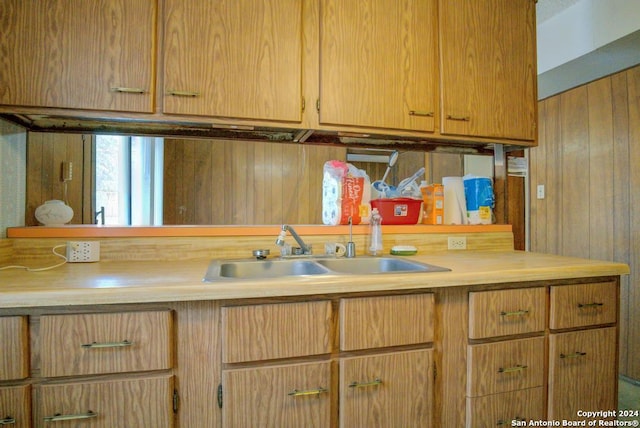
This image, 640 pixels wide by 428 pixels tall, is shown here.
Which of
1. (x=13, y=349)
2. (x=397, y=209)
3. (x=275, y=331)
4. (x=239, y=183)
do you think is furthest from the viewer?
(x=239, y=183)

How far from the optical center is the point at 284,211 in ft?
9.35

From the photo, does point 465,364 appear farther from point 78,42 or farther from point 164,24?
point 78,42

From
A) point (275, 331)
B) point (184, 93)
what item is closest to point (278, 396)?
point (275, 331)

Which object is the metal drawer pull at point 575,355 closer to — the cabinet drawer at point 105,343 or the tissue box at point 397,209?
the tissue box at point 397,209

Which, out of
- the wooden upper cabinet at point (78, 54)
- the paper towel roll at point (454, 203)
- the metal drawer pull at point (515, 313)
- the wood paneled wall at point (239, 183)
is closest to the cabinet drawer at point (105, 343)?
the wooden upper cabinet at point (78, 54)

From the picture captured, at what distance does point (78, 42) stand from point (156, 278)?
0.90 m

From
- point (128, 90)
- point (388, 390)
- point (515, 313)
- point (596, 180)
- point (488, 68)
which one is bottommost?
point (388, 390)

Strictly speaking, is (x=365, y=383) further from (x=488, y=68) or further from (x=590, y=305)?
(x=488, y=68)

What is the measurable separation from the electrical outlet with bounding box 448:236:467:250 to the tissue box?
224 millimetres

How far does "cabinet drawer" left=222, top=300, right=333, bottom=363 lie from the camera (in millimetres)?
904

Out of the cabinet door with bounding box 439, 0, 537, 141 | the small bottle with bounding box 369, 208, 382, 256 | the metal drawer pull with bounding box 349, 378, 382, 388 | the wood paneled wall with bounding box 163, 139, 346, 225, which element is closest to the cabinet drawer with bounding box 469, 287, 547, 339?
the metal drawer pull with bounding box 349, 378, 382, 388

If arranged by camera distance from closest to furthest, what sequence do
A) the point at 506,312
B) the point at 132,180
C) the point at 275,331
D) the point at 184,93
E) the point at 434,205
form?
the point at 275,331, the point at 506,312, the point at 184,93, the point at 434,205, the point at 132,180

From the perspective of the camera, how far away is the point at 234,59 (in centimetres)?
127

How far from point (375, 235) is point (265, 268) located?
539 mm
